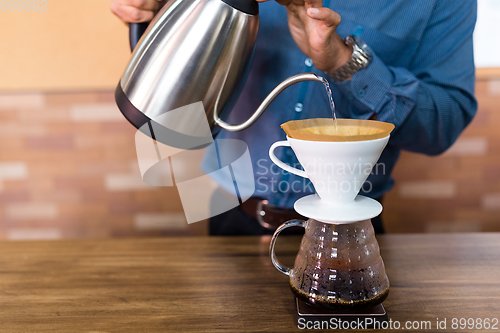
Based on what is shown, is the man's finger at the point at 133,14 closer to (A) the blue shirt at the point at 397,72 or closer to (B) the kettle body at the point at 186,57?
(B) the kettle body at the point at 186,57

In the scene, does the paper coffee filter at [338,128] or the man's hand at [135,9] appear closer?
the paper coffee filter at [338,128]

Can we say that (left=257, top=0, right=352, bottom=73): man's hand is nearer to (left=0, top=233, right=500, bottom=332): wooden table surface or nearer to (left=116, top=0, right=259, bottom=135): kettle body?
(left=116, top=0, right=259, bottom=135): kettle body

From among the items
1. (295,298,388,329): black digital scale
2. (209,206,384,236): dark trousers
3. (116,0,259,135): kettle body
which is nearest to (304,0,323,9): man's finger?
(116,0,259,135): kettle body

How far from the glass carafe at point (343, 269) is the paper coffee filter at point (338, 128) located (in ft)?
0.45

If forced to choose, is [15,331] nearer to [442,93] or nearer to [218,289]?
[218,289]

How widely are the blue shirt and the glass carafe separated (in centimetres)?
37

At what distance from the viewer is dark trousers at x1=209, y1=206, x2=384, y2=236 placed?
3.51 feet

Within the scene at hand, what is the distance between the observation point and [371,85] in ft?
2.63

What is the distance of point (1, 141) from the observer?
1608 mm

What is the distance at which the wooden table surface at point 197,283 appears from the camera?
0.61m

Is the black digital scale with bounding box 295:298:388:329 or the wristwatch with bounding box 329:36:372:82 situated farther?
the wristwatch with bounding box 329:36:372:82

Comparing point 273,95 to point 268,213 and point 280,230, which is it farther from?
point 268,213

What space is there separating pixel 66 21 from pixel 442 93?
1.35 m

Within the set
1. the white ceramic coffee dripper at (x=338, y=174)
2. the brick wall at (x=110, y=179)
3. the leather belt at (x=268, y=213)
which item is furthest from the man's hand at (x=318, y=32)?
the brick wall at (x=110, y=179)
